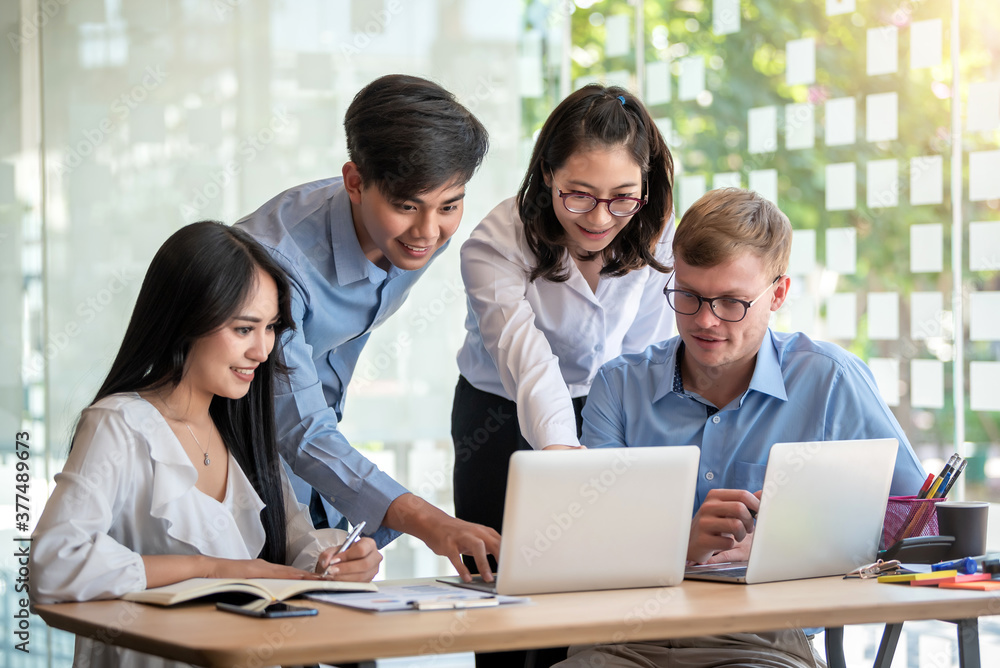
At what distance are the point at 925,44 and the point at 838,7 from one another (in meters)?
0.38

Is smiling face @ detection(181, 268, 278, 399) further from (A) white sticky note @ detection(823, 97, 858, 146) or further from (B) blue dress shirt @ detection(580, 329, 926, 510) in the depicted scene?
(A) white sticky note @ detection(823, 97, 858, 146)

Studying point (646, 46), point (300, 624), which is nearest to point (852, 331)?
point (646, 46)

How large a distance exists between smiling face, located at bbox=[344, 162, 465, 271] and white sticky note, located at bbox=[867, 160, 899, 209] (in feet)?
5.56

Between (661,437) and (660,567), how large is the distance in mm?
505

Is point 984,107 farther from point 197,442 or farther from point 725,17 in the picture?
point 197,442

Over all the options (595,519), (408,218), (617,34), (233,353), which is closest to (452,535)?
(595,519)

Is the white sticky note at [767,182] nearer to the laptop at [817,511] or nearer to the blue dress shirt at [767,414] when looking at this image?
the blue dress shirt at [767,414]

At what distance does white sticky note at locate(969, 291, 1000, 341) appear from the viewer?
2.85 metres

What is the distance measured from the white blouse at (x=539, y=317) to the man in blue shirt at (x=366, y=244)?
0.50 ft

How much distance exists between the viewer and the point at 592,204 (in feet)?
6.69

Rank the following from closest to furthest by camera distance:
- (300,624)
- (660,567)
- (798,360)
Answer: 1. (300,624)
2. (660,567)
3. (798,360)

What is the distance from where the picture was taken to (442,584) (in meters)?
1.56

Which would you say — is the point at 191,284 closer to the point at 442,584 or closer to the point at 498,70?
the point at 442,584

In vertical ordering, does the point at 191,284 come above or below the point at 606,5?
below
